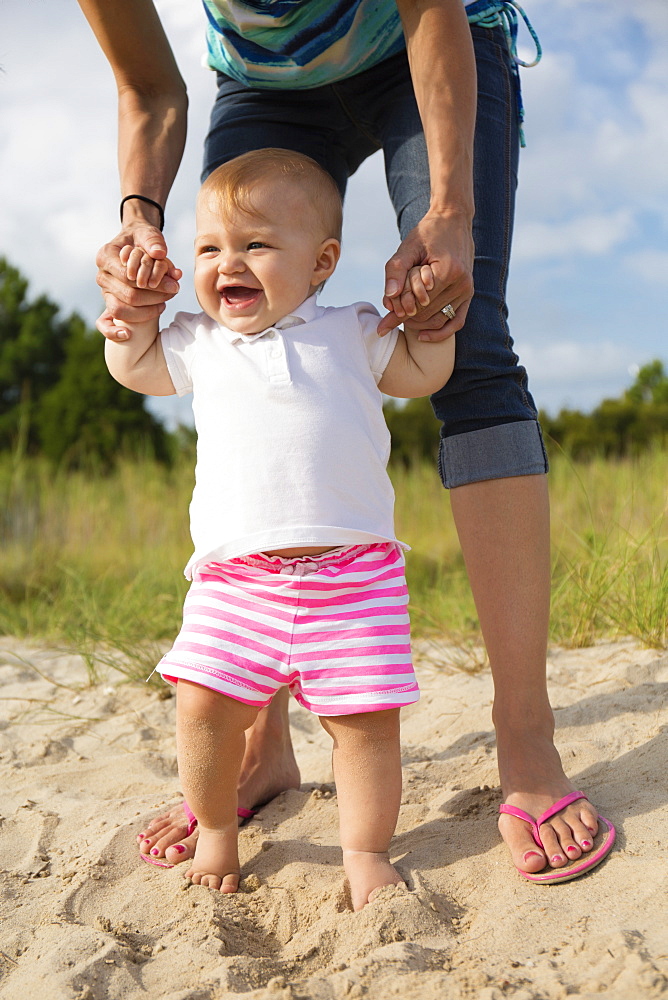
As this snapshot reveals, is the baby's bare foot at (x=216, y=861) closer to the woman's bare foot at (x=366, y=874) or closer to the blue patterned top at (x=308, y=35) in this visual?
the woman's bare foot at (x=366, y=874)

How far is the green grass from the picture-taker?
3.08 m

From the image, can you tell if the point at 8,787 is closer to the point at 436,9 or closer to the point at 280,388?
the point at 280,388

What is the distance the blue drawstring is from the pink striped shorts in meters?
1.18

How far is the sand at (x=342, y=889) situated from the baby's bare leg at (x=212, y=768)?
7 centimetres

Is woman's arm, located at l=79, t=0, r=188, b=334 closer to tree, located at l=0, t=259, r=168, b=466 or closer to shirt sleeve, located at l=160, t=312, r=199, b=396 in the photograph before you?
shirt sleeve, located at l=160, t=312, r=199, b=396

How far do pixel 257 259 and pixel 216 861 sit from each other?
118cm

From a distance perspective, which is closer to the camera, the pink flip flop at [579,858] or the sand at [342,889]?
the sand at [342,889]

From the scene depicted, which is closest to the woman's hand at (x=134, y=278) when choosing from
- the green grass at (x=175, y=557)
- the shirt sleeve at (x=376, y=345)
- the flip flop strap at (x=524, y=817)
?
the shirt sleeve at (x=376, y=345)

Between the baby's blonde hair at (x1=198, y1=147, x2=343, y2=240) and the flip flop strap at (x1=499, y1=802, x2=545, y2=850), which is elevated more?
the baby's blonde hair at (x1=198, y1=147, x2=343, y2=240)

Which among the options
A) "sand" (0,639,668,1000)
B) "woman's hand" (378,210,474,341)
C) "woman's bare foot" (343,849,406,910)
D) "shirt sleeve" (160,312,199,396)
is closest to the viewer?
"sand" (0,639,668,1000)

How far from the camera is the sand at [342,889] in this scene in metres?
1.33

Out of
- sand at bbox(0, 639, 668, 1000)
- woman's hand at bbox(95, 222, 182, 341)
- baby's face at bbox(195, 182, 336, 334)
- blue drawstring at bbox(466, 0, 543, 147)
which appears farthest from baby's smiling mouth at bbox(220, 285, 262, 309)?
sand at bbox(0, 639, 668, 1000)

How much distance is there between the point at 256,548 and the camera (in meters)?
1.63

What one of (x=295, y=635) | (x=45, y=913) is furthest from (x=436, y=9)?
(x=45, y=913)
